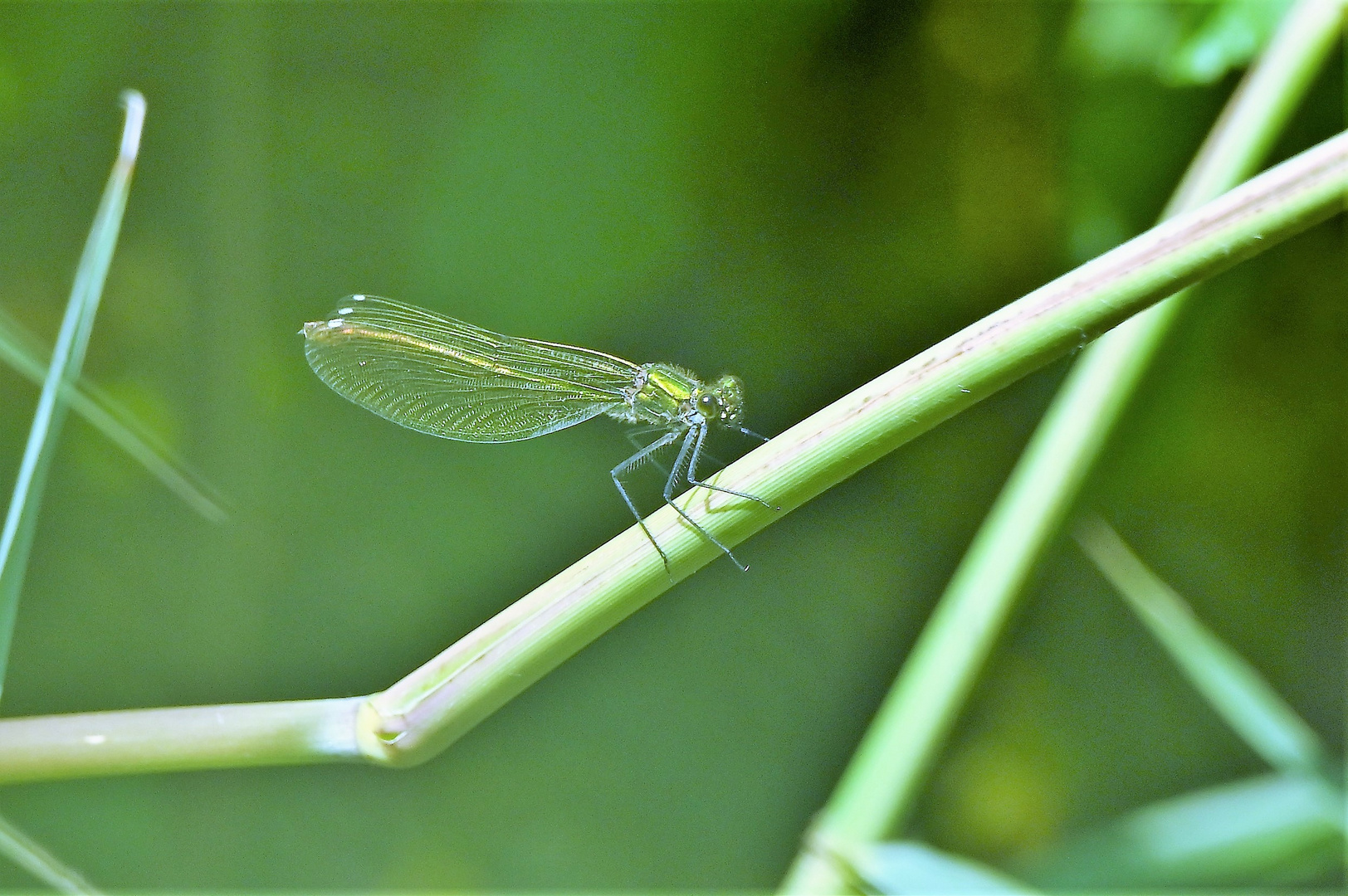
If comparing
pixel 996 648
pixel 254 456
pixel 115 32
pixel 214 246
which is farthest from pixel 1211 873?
pixel 115 32

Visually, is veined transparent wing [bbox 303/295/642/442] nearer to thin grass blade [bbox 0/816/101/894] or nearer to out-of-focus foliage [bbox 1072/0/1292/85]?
thin grass blade [bbox 0/816/101/894]

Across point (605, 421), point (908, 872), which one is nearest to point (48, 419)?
point (605, 421)

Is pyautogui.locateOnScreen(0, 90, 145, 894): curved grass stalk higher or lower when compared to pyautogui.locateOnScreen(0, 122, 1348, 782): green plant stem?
higher

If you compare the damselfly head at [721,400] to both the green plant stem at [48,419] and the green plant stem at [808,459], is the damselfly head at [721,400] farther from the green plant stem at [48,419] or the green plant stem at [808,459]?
the green plant stem at [48,419]

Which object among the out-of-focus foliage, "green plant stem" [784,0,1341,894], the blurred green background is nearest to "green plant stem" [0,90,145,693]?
the blurred green background

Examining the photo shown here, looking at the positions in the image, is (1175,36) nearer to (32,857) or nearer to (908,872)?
(908,872)

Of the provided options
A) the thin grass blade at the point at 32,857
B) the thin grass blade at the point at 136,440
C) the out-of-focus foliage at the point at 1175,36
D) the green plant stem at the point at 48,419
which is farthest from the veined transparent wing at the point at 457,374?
the out-of-focus foliage at the point at 1175,36

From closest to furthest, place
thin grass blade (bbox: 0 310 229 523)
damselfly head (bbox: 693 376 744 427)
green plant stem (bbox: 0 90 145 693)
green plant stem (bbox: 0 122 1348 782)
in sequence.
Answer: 1. green plant stem (bbox: 0 122 1348 782)
2. green plant stem (bbox: 0 90 145 693)
3. damselfly head (bbox: 693 376 744 427)
4. thin grass blade (bbox: 0 310 229 523)
